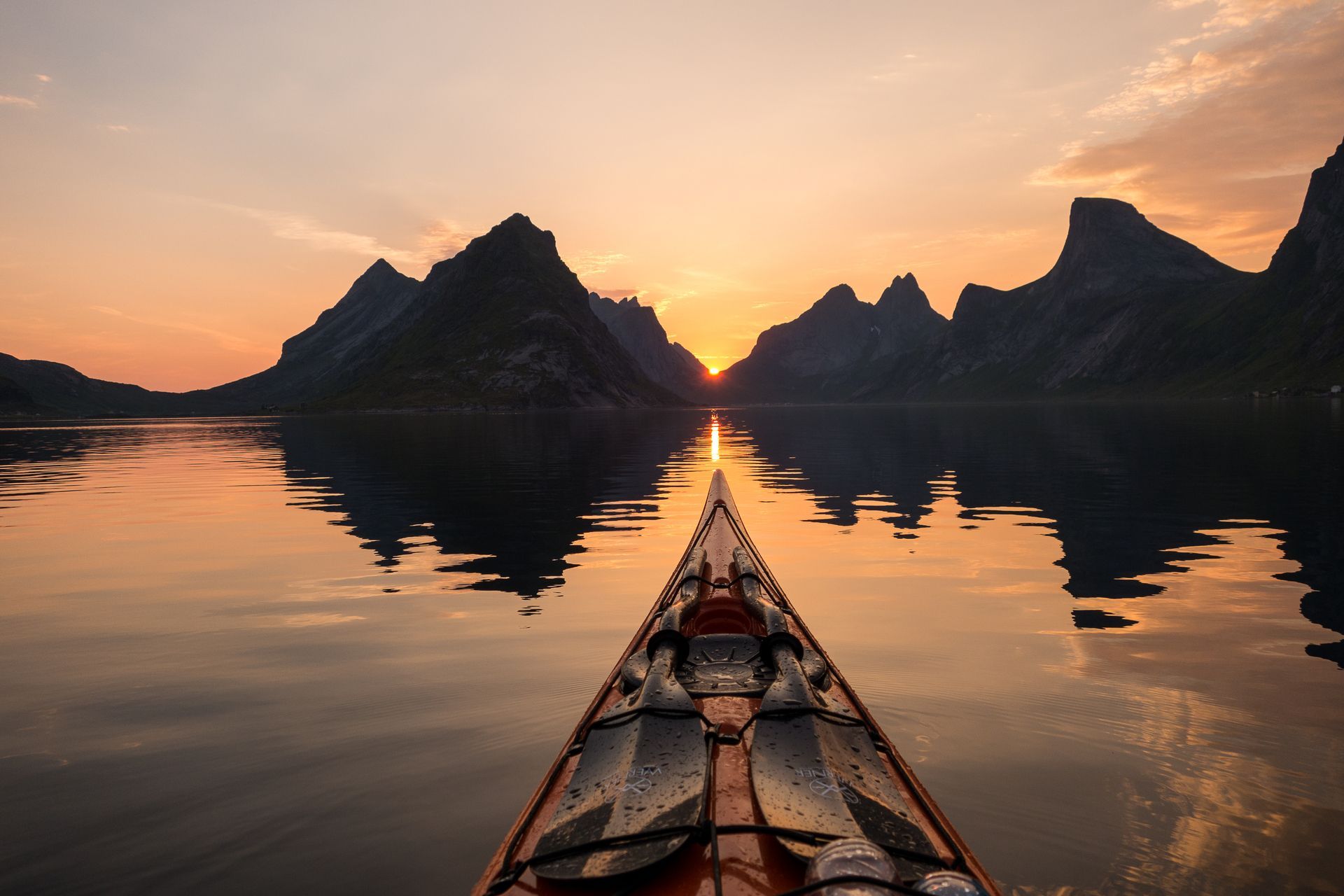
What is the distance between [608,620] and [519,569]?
473 centimetres

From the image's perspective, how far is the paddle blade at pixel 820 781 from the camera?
4.28m

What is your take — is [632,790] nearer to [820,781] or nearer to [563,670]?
[820,781]

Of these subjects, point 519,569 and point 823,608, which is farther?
point 519,569

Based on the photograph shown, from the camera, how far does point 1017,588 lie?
567 inches

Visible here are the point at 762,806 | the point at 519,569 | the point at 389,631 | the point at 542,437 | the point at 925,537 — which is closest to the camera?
the point at 762,806

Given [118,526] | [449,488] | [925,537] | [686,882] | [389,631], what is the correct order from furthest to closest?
1. [449,488]
2. [118,526]
3. [925,537]
4. [389,631]
5. [686,882]

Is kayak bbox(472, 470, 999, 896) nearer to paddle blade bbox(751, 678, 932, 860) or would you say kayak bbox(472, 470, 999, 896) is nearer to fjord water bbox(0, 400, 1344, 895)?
paddle blade bbox(751, 678, 932, 860)

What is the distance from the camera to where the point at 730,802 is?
4.63 meters

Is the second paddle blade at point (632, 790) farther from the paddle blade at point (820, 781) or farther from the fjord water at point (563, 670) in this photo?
the fjord water at point (563, 670)

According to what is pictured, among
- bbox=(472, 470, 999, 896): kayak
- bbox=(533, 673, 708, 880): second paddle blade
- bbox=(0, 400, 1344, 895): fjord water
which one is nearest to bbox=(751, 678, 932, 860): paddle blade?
bbox=(472, 470, 999, 896): kayak

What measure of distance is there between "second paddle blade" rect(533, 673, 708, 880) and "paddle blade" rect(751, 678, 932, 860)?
1.49 feet

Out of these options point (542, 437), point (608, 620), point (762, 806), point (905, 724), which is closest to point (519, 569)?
point (608, 620)

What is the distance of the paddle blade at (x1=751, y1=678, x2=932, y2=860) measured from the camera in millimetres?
4277

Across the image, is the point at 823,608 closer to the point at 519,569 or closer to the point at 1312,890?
the point at 519,569
